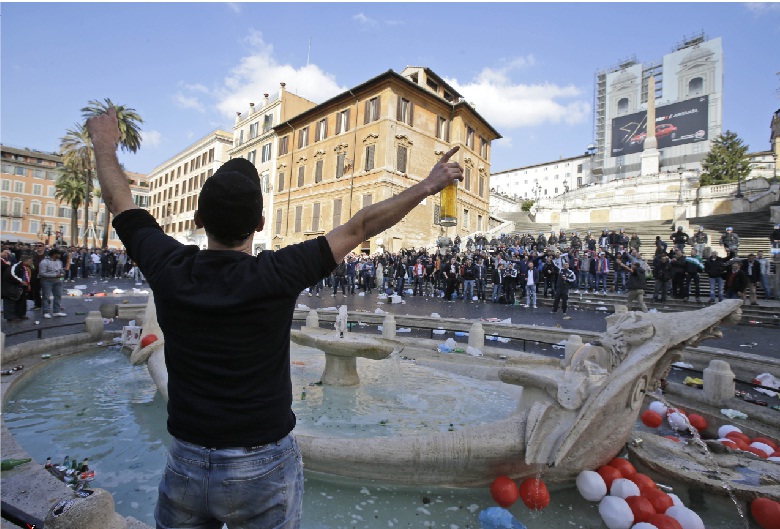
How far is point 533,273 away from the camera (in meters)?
16.7

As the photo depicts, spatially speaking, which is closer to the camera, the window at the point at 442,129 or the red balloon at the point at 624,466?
the red balloon at the point at 624,466

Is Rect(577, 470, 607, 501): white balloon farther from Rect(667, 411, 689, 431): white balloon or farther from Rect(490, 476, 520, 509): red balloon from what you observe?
Rect(667, 411, 689, 431): white balloon

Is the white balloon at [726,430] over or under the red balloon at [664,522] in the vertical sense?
over

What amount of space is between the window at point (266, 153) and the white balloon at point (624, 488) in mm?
46229

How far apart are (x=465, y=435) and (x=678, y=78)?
79497 millimetres

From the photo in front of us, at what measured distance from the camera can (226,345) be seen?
1.41 m

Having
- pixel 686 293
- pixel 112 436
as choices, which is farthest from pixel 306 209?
pixel 112 436

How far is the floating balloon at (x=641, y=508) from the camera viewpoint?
3.22 m

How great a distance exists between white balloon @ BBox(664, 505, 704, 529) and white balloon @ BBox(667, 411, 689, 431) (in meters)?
2.03

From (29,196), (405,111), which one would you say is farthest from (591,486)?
(29,196)

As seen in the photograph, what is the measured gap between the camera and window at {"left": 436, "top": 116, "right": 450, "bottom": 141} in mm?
37750

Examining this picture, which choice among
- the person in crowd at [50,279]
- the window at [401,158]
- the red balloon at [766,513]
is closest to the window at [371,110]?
the window at [401,158]

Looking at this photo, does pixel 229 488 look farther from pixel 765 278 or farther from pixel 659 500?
pixel 765 278

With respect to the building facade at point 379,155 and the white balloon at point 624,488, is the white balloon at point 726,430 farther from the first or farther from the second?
the building facade at point 379,155
